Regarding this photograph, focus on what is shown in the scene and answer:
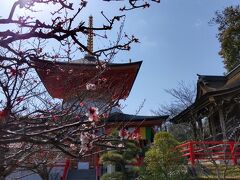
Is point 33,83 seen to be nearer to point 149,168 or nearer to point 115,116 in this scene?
point 149,168

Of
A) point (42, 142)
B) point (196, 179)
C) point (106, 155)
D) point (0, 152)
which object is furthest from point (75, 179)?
point (42, 142)

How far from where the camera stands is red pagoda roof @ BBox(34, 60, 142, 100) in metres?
5.04

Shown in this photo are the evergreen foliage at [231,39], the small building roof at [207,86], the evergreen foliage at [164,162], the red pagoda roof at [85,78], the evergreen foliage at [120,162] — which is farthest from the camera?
the evergreen foliage at [231,39]

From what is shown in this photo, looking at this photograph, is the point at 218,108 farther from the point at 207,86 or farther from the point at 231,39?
the point at 231,39

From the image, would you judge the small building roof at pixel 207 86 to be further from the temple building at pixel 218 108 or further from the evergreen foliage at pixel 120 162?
the evergreen foliage at pixel 120 162

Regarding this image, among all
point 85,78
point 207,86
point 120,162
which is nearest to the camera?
point 85,78

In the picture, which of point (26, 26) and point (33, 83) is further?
point (33, 83)

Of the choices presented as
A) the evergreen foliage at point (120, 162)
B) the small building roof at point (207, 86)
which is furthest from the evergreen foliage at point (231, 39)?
the evergreen foliage at point (120, 162)

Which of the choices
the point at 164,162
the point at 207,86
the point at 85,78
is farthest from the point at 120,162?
the point at 207,86

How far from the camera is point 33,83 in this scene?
6.55 m

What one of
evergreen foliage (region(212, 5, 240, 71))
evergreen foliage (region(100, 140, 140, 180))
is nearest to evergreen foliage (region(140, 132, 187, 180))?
evergreen foliage (region(100, 140, 140, 180))

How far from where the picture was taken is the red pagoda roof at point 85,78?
5.04 metres

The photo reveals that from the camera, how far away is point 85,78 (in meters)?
8.70

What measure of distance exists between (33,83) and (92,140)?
3515mm
